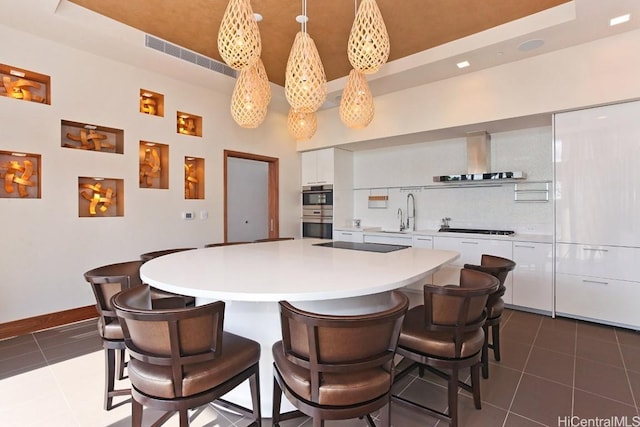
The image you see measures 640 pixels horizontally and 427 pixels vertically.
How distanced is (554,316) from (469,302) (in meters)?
2.88

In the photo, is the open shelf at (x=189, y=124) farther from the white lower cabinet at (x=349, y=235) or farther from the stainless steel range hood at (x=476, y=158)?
the stainless steel range hood at (x=476, y=158)

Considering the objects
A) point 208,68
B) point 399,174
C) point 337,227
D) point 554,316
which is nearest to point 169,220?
point 208,68

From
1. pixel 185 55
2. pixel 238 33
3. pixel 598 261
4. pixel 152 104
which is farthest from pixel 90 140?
pixel 598 261

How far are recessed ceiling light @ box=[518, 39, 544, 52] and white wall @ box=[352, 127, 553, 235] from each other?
3.86 feet

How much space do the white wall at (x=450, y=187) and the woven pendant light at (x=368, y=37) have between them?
3.01 m

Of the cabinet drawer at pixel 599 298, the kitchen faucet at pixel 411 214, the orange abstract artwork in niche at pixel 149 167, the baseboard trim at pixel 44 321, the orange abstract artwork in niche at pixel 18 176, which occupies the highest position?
the orange abstract artwork in niche at pixel 149 167

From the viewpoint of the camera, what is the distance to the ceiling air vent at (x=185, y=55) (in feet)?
11.3

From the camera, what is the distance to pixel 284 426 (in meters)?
1.74

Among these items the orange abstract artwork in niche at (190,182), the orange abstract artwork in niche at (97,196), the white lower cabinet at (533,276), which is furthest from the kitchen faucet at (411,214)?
the orange abstract artwork in niche at (97,196)

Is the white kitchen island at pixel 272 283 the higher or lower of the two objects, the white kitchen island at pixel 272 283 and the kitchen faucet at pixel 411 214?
the lower

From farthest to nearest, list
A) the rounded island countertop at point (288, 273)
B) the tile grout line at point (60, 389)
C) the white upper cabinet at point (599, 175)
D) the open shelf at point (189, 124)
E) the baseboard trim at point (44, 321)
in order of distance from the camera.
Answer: the open shelf at point (189, 124), the white upper cabinet at point (599, 175), the baseboard trim at point (44, 321), the tile grout line at point (60, 389), the rounded island countertop at point (288, 273)

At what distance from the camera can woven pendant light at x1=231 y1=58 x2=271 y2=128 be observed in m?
2.65

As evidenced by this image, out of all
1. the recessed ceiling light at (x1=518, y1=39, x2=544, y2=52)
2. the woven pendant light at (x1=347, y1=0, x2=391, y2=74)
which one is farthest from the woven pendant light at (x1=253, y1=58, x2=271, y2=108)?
the recessed ceiling light at (x1=518, y1=39, x2=544, y2=52)

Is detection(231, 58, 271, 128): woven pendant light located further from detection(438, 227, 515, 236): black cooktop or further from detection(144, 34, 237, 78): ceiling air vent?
detection(438, 227, 515, 236): black cooktop
